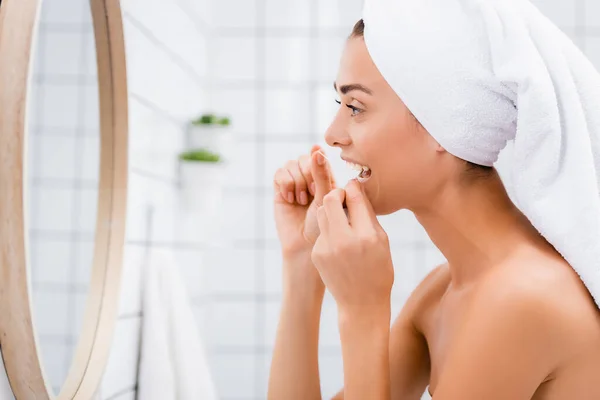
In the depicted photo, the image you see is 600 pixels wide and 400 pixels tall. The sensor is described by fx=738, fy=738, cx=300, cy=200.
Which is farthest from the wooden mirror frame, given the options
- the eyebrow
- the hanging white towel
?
the eyebrow

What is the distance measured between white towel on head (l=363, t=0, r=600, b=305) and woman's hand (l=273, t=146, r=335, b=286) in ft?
0.95

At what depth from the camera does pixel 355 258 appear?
2.98 ft

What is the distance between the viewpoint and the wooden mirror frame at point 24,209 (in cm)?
87

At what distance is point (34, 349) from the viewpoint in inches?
36.3

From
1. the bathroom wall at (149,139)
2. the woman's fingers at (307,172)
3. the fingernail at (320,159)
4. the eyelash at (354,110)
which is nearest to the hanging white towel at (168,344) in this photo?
the bathroom wall at (149,139)

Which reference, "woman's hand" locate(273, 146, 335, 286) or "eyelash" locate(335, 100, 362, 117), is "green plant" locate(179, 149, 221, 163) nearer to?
"woman's hand" locate(273, 146, 335, 286)

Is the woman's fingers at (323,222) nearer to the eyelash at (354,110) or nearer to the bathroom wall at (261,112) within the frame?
the eyelash at (354,110)

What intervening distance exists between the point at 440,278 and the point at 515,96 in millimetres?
368

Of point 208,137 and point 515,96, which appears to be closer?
point 515,96

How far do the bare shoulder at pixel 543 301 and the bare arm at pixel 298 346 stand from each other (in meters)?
0.35

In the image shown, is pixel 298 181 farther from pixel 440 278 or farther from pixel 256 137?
pixel 256 137

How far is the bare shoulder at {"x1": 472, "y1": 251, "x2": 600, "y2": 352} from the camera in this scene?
81cm

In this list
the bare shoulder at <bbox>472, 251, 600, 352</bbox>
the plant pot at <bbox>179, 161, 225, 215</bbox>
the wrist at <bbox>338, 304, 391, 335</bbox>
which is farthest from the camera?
the plant pot at <bbox>179, 161, 225, 215</bbox>

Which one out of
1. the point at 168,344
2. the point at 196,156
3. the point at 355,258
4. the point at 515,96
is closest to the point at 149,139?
the point at 196,156
